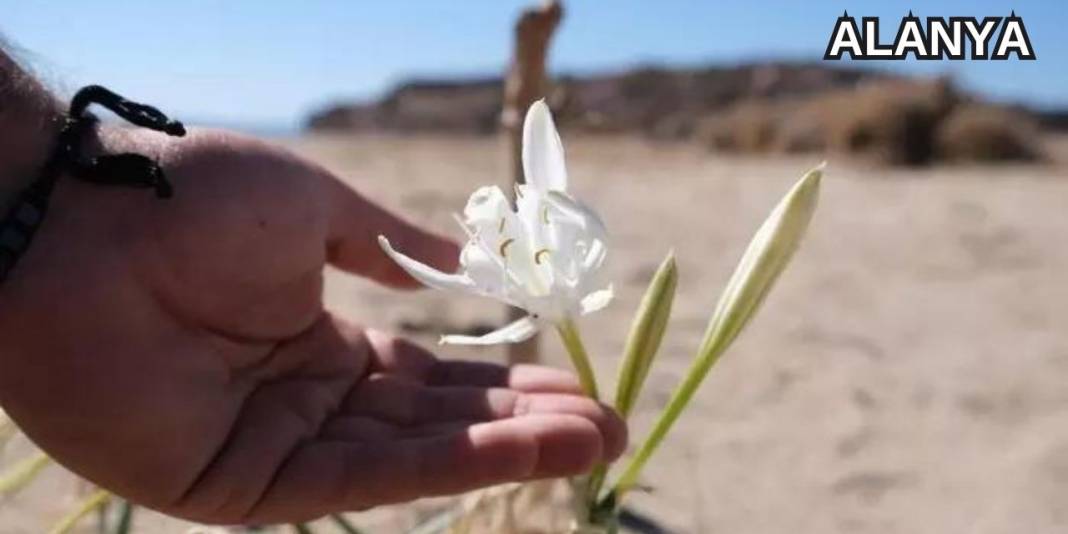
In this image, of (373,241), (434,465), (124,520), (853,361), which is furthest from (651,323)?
(853,361)

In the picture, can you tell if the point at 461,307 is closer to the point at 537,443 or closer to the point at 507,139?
the point at 507,139

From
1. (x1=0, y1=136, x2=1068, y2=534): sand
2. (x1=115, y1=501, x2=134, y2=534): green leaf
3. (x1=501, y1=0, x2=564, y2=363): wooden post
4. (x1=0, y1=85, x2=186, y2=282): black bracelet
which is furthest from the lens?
(x1=0, y1=136, x2=1068, y2=534): sand

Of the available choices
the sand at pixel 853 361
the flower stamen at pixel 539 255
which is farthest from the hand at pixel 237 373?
the sand at pixel 853 361

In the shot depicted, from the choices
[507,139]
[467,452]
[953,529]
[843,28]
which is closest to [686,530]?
[953,529]

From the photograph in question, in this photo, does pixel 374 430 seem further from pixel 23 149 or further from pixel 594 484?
pixel 23 149

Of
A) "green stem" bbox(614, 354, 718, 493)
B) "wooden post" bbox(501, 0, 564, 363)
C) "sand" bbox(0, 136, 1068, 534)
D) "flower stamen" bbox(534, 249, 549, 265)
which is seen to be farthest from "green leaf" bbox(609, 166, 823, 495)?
"wooden post" bbox(501, 0, 564, 363)

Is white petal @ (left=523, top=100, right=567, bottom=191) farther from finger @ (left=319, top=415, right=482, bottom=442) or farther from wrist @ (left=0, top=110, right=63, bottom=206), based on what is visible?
wrist @ (left=0, top=110, right=63, bottom=206)
